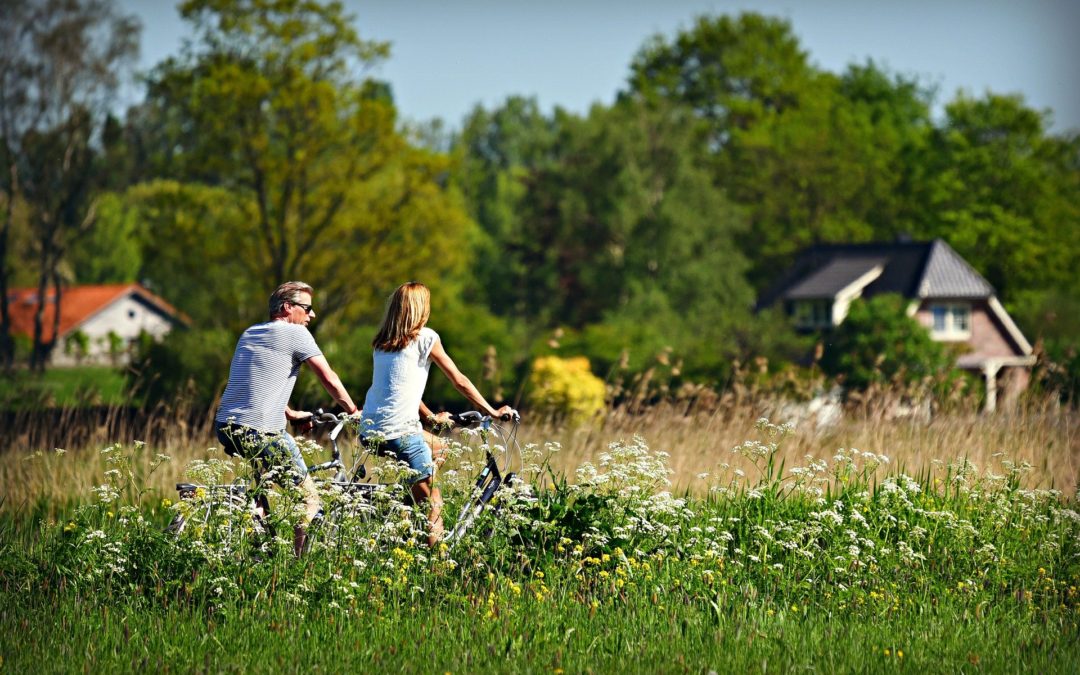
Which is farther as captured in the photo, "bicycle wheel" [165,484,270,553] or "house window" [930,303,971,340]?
"house window" [930,303,971,340]

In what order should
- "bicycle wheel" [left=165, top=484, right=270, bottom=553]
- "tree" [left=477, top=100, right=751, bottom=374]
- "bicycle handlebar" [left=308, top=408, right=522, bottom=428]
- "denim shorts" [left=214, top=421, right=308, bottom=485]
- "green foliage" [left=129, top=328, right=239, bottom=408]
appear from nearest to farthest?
"bicycle wheel" [left=165, top=484, right=270, bottom=553] < "denim shorts" [left=214, top=421, right=308, bottom=485] < "bicycle handlebar" [left=308, top=408, right=522, bottom=428] < "green foliage" [left=129, top=328, right=239, bottom=408] < "tree" [left=477, top=100, right=751, bottom=374]

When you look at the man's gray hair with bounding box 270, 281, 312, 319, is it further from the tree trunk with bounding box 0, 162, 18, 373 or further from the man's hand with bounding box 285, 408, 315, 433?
the tree trunk with bounding box 0, 162, 18, 373

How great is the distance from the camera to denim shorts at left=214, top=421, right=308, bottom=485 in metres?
5.99

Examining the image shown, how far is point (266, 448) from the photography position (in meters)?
6.27

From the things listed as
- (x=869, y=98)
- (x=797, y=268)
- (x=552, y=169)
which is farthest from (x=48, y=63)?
(x=869, y=98)

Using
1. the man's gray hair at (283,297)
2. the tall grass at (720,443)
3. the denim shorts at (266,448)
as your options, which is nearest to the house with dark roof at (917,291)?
the tall grass at (720,443)

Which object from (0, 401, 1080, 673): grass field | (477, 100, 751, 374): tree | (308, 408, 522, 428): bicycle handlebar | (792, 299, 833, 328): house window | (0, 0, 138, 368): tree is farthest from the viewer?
(792, 299, 833, 328): house window

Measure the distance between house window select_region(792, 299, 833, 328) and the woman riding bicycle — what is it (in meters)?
41.4

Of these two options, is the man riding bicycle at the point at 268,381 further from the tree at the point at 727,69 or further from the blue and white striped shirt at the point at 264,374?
the tree at the point at 727,69

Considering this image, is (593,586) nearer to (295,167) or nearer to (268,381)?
(268,381)

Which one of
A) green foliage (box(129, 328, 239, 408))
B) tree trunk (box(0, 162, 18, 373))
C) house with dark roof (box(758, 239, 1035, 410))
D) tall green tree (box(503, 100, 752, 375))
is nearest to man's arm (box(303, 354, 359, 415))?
green foliage (box(129, 328, 239, 408))

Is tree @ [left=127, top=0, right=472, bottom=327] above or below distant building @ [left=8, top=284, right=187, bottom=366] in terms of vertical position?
above

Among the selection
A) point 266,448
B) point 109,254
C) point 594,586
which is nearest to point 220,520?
point 266,448

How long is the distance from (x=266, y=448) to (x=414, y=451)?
79 cm
